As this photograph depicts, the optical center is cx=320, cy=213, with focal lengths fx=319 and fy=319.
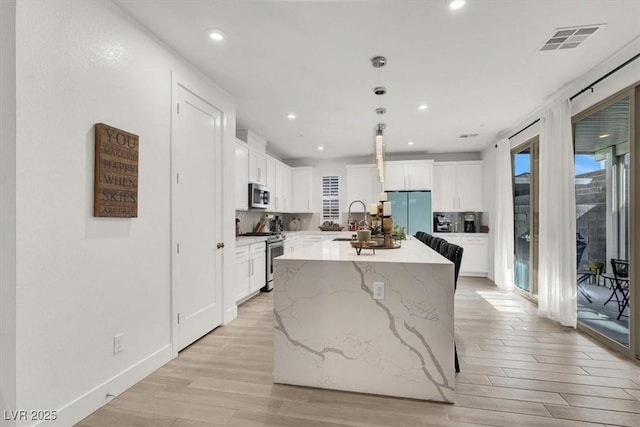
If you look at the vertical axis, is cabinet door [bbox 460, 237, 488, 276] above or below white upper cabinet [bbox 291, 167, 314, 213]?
below

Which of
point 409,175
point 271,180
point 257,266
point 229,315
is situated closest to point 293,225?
point 271,180

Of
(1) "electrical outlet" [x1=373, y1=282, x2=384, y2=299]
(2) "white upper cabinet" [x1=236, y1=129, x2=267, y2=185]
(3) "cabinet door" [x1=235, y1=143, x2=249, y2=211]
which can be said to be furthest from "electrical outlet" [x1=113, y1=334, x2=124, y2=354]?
(2) "white upper cabinet" [x1=236, y1=129, x2=267, y2=185]

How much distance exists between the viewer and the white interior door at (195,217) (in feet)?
9.30

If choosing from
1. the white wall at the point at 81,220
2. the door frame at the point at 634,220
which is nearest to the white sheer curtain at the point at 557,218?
the door frame at the point at 634,220

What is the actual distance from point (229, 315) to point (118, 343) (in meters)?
1.57

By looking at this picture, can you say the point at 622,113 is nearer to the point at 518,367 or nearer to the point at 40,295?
the point at 518,367

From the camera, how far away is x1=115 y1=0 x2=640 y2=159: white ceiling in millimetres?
2232

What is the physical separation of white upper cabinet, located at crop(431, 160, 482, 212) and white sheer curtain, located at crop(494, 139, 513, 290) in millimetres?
1171

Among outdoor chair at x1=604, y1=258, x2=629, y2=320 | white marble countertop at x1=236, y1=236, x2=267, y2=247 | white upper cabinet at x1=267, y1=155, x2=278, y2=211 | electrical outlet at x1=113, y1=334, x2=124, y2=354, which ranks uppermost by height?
white upper cabinet at x1=267, y1=155, x2=278, y2=211

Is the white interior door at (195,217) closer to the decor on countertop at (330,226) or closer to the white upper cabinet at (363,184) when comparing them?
the decor on countertop at (330,226)

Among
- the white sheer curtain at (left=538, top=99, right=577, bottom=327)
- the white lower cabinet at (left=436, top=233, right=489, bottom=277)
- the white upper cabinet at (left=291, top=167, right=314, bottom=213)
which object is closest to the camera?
the white sheer curtain at (left=538, top=99, right=577, bottom=327)

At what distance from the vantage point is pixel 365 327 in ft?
7.20

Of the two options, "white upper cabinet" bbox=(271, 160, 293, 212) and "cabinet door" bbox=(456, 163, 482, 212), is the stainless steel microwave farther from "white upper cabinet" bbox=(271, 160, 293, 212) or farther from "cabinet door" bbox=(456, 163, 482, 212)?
"cabinet door" bbox=(456, 163, 482, 212)

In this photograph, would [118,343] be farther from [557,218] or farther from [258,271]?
[557,218]
